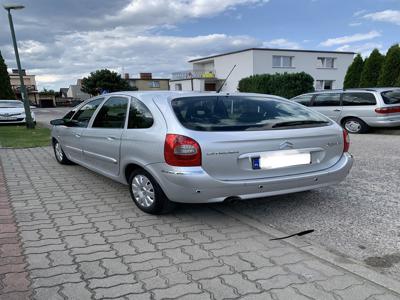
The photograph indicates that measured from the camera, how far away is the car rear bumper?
330 centimetres

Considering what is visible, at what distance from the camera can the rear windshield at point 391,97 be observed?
10227mm

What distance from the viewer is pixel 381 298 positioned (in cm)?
236

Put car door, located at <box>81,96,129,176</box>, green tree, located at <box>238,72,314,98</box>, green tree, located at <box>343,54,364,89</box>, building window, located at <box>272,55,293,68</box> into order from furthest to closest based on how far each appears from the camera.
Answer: building window, located at <box>272,55,293,68</box>
green tree, located at <box>238,72,314,98</box>
green tree, located at <box>343,54,364,89</box>
car door, located at <box>81,96,129,176</box>

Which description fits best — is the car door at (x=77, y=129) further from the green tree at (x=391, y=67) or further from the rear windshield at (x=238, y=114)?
the green tree at (x=391, y=67)

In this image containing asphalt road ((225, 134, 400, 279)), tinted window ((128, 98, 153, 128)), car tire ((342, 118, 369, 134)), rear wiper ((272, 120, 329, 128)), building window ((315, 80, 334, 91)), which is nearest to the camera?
asphalt road ((225, 134, 400, 279))

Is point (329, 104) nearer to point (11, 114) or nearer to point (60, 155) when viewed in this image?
point (60, 155)

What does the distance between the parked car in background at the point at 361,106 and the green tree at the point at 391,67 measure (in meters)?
6.31

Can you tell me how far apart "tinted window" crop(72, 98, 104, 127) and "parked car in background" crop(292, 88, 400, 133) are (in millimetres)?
8509

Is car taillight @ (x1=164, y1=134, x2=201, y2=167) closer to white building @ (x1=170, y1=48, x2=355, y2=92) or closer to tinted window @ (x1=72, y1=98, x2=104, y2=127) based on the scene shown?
tinted window @ (x1=72, y1=98, x2=104, y2=127)

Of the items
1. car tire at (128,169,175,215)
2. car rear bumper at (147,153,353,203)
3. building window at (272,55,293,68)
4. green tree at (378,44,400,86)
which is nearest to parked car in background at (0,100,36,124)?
car tire at (128,169,175,215)

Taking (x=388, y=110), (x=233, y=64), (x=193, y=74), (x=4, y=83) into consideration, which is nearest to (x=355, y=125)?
(x=388, y=110)

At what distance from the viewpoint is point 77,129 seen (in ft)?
18.0


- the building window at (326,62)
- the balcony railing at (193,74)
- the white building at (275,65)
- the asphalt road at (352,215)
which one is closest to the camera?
the asphalt road at (352,215)

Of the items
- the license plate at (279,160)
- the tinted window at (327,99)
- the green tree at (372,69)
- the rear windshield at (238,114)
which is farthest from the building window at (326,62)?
the license plate at (279,160)
